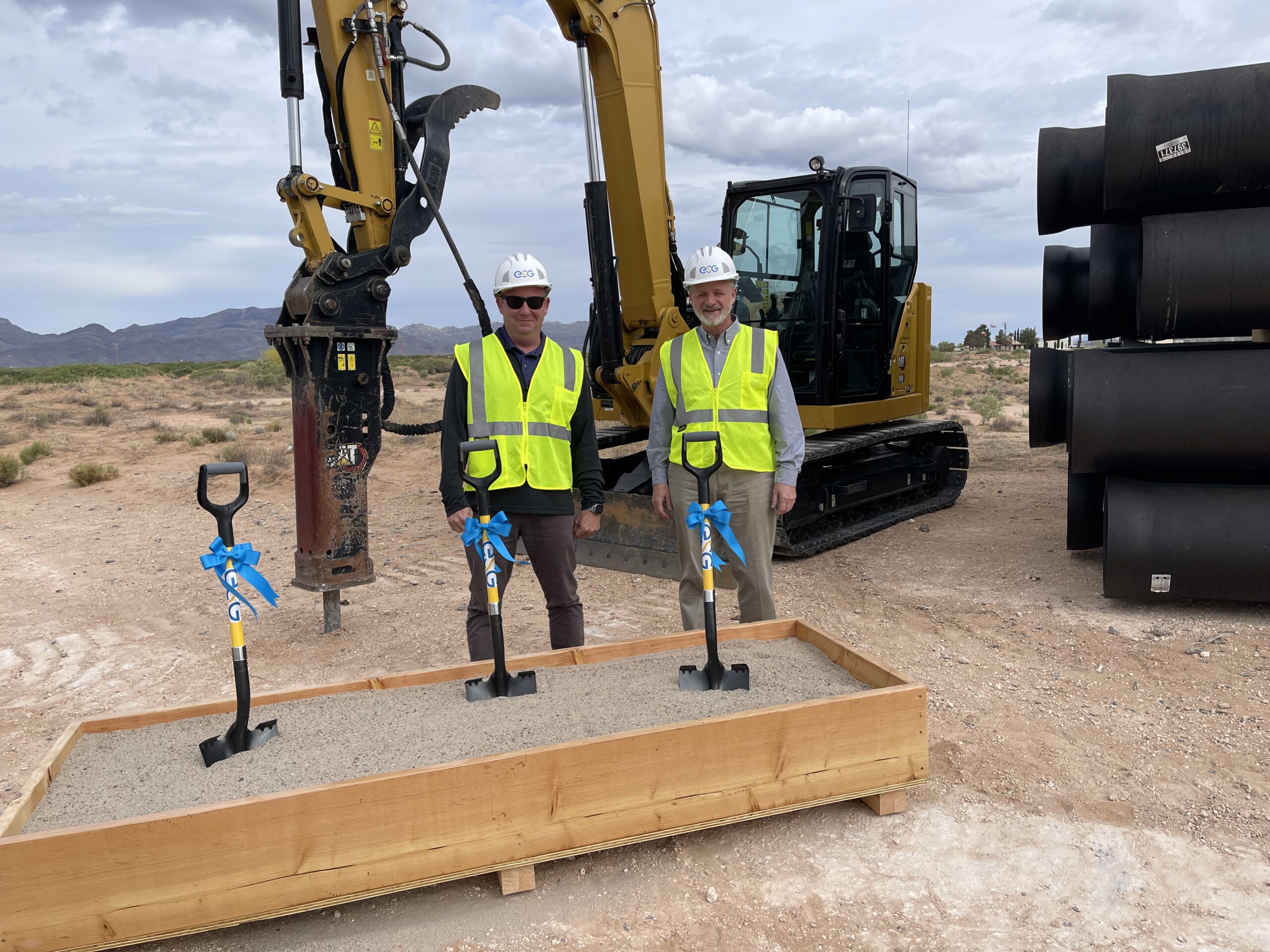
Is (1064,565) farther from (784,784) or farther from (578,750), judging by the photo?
(578,750)

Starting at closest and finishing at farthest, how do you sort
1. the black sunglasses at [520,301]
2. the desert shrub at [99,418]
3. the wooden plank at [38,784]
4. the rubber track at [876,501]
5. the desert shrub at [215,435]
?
the wooden plank at [38,784]
the black sunglasses at [520,301]
the rubber track at [876,501]
the desert shrub at [215,435]
the desert shrub at [99,418]

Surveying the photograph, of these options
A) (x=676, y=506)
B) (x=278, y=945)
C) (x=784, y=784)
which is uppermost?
(x=676, y=506)

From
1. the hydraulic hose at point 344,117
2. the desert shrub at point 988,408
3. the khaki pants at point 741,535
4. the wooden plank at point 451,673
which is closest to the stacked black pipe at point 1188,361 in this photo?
the khaki pants at point 741,535

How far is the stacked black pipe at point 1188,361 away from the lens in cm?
606

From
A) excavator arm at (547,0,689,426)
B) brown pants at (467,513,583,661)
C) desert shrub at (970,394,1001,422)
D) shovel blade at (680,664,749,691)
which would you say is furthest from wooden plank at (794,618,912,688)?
desert shrub at (970,394,1001,422)

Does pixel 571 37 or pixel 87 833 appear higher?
pixel 571 37

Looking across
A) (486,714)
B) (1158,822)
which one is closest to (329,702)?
(486,714)

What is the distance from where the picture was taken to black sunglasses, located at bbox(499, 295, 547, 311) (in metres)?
4.30

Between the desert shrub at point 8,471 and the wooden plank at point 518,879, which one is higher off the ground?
the desert shrub at point 8,471

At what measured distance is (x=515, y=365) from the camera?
4.43m

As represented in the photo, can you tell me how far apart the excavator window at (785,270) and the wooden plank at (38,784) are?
6.35m

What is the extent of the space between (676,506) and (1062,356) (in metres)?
3.56

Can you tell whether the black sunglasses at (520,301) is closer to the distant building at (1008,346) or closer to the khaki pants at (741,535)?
the khaki pants at (741,535)

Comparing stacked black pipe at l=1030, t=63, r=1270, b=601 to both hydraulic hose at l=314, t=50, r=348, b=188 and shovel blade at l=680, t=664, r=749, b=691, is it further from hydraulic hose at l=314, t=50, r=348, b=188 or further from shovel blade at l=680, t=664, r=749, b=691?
hydraulic hose at l=314, t=50, r=348, b=188
